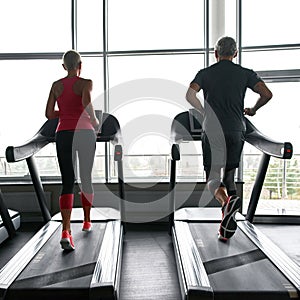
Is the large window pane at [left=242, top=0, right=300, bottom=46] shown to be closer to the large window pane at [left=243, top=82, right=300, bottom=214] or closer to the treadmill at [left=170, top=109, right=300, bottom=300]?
the large window pane at [left=243, top=82, right=300, bottom=214]

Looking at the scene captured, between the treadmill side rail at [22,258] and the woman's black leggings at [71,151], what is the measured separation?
54 cm

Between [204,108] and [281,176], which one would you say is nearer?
[204,108]

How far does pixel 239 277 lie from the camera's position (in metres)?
2.09

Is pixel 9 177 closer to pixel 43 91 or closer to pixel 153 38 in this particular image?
pixel 43 91

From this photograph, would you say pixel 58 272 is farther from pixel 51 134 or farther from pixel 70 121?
pixel 51 134

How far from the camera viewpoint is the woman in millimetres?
2438

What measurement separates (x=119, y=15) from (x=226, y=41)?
7.52ft

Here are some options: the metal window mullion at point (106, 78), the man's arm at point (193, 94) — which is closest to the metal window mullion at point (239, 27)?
the metal window mullion at point (106, 78)

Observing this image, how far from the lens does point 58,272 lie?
2.20 m

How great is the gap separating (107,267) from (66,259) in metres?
0.37

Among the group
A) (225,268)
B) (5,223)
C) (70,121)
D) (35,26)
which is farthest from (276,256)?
(35,26)

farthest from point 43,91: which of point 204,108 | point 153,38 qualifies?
point 204,108

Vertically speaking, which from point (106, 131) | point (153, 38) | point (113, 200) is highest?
point (153, 38)

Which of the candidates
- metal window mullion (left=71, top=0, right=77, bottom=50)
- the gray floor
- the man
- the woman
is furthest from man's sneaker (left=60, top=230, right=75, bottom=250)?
metal window mullion (left=71, top=0, right=77, bottom=50)
